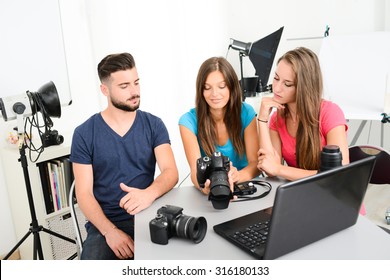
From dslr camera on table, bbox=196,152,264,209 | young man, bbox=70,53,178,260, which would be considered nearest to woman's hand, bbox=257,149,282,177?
dslr camera on table, bbox=196,152,264,209

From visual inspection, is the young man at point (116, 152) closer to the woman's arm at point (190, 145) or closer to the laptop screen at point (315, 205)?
the woman's arm at point (190, 145)

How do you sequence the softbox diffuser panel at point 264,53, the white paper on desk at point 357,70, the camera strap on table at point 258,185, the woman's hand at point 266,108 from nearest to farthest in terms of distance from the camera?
the camera strap on table at point 258,185
the woman's hand at point 266,108
the white paper on desk at point 357,70
the softbox diffuser panel at point 264,53

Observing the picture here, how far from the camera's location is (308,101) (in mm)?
1582

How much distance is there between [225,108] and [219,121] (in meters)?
0.07

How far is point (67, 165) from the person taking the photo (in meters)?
1.84

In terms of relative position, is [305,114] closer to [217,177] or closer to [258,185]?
[258,185]

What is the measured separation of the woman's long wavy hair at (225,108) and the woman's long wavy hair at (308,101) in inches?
10.9

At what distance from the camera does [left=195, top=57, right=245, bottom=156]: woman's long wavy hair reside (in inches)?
69.2

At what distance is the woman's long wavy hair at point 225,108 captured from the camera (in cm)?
176

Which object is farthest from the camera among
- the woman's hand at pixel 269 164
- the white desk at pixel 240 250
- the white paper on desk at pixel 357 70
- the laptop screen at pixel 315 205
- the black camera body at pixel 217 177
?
the white paper on desk at pixel 357 70

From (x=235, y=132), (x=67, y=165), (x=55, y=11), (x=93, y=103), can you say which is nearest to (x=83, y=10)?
(x=55, y=11)

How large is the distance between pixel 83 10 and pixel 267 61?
144 centimetres

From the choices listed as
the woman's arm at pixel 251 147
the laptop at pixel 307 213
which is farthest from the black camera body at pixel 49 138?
the laptop at pixel 307 213

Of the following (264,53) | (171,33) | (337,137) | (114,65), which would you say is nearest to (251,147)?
(337,137)
